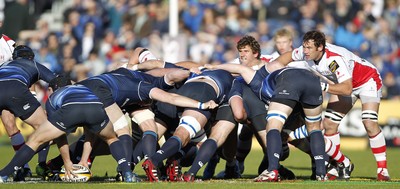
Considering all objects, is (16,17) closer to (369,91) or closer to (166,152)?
(369,91)

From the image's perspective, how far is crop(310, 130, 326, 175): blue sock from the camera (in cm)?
1246

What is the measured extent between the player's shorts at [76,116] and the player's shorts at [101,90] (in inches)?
18.4

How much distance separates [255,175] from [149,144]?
2.80m

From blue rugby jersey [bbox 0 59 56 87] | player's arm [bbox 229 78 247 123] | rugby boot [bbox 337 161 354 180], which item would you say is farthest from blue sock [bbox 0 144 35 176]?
rugby boot [bbox 337 161 354 180]

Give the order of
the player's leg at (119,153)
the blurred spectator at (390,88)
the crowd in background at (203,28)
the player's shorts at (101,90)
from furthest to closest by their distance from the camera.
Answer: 1. the crowd in background at (203,28)
2. the blurred spectator at (390,88)
3. the player's shorts at (101,90)
4. the player's leg at (119,153)

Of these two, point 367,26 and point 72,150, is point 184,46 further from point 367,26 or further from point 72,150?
point 72,150

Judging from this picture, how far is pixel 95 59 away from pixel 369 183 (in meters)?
13.2

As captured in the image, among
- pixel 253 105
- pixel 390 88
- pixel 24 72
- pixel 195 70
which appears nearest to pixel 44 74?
pixel 24 72

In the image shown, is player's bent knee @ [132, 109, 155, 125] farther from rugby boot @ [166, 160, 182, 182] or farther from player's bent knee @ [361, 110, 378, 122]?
player's bent knee @ [361, 110, 378, 122]

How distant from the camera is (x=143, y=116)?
12.6 m

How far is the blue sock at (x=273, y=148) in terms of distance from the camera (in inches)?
470

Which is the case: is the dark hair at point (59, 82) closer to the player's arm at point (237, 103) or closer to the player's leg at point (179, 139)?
the player's leg at point (179, 139)

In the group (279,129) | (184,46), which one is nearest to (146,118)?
(279,129)

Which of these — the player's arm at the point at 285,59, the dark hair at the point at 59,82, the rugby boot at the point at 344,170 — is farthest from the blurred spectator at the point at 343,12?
the dark hair at the point at 59,82
